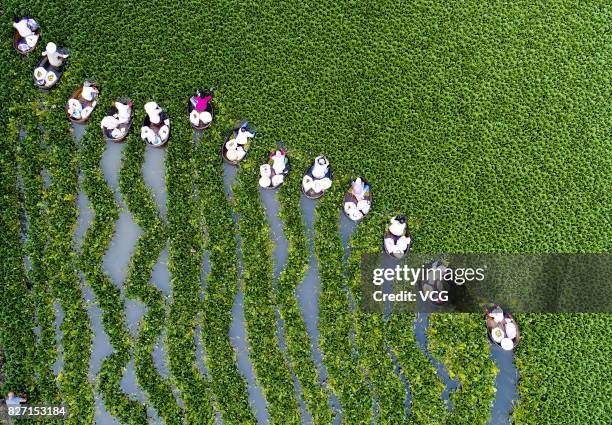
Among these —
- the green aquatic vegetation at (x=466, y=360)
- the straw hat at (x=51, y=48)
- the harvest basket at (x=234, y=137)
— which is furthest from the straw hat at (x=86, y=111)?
the green aquatic vegetation at (x=466, y=360)

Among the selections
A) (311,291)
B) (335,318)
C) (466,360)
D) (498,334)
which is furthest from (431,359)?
(311,291)

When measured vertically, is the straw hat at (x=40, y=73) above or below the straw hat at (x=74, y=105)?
above

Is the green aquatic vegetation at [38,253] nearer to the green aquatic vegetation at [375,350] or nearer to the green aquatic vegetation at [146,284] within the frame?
the green aquatic vegetation at [146,284]

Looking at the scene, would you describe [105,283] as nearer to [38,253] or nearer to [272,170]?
[38,253]

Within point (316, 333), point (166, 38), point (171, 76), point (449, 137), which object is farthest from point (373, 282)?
point (166, 38)

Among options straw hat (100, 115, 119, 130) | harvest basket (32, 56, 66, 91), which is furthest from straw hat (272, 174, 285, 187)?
harvest basket (32, 56, 66, 91)

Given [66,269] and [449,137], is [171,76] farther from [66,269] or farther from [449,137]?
[449,137]

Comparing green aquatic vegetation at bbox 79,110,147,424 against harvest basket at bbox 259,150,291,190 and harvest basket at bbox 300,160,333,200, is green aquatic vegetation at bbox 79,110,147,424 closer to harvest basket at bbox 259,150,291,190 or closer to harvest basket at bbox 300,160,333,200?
harvest basket at bbox 259,150,291,190

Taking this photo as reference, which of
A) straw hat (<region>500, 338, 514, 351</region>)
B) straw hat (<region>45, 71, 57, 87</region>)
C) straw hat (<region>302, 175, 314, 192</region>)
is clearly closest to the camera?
straw hat (<region>500, 338, 514, 351</region>)
